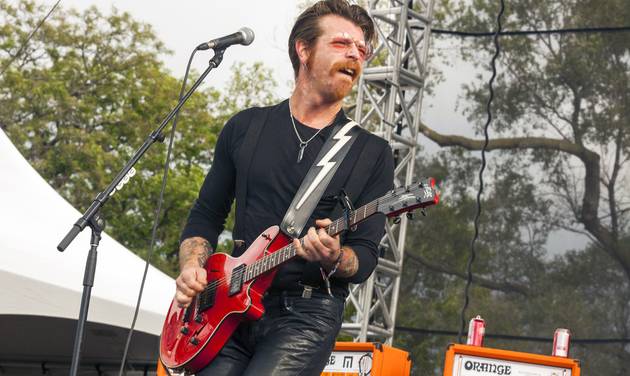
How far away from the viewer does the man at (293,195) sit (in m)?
3.21

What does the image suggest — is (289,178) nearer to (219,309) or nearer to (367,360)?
(219,309)

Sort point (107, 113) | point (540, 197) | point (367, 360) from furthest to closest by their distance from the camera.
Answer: point (107, 113)
point (540, 197)
point (367, 360)

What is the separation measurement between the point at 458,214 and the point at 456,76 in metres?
1.74

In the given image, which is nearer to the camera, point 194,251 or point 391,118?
point 194,251

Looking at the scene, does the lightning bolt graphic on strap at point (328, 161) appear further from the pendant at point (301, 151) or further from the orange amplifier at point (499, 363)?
the orange amplifier at point (499, 363)

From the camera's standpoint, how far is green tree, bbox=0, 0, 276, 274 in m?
27.5

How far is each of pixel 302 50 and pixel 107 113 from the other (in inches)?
1043

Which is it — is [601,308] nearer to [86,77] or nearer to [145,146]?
[145,146]

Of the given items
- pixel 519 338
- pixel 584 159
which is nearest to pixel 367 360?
pixel 519 338

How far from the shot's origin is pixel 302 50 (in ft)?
11.7

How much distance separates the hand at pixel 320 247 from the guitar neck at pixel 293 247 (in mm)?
56

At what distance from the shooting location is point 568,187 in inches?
459

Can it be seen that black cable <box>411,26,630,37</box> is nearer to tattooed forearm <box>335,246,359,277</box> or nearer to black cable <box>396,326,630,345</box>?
black cable <box>396,326,630,345</box>

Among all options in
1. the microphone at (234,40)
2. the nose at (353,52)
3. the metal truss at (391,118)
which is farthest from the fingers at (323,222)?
the metal truss at (391,118)
